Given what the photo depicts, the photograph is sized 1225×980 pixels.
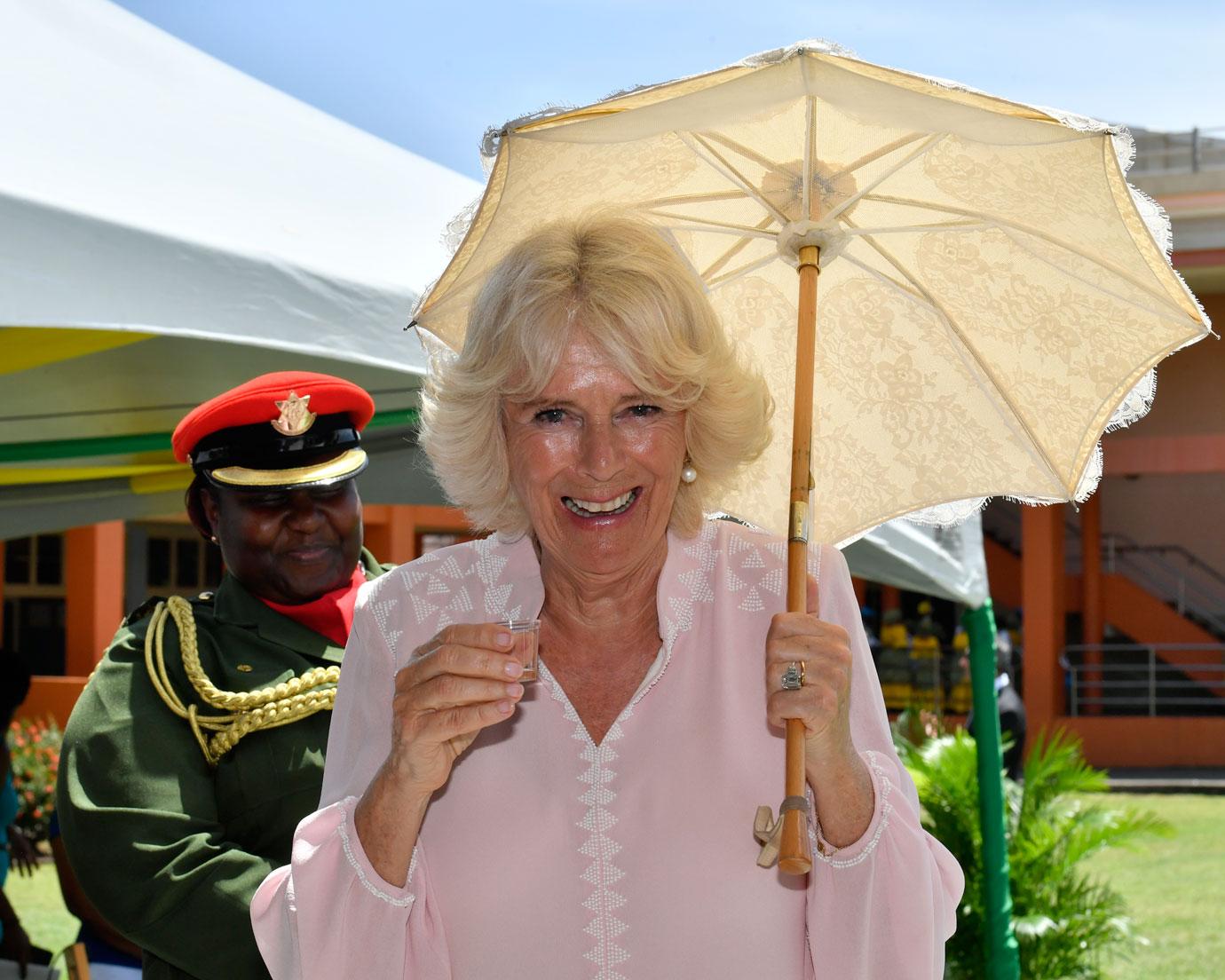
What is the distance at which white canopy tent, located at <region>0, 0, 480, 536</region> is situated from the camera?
2086mm

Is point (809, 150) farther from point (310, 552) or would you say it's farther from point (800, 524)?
point (310, 552)

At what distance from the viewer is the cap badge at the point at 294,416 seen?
2.64 meters

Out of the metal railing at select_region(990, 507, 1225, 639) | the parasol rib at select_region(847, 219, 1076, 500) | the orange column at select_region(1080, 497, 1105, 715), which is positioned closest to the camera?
the parasol rib at select_region(847, 219, 1076, 500)

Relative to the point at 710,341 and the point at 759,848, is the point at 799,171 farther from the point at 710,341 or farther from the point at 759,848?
the point at 759,848

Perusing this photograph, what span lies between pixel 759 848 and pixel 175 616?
1.28m

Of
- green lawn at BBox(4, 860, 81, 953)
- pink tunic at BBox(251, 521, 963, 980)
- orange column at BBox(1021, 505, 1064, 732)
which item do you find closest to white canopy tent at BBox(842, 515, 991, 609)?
pink tunic at BBox(251, 521, 963, 980)

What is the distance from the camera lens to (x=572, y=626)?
6.25 feet

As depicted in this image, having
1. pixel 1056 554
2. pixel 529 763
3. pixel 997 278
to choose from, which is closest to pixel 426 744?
pixel 529 763

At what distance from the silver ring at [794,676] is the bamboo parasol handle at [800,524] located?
0.12ft

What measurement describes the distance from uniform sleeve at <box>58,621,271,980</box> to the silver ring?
1.03 metres

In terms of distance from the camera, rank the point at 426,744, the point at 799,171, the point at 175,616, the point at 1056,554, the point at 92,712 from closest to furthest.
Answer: the point at 426,744 → the point at 799,171 → the point at 92,712 → the point at 175,616 → the point at 1056,554

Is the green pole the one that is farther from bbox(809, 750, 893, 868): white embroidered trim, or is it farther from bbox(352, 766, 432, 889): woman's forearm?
bbox(352, 766, 432, 889): woman's forearm

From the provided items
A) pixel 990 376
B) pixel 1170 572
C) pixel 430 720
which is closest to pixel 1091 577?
pixel 1170 572

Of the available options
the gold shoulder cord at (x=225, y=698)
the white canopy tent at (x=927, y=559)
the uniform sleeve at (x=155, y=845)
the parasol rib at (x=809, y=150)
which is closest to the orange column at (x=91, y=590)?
the white canopy tent at (x=927, y=559)
